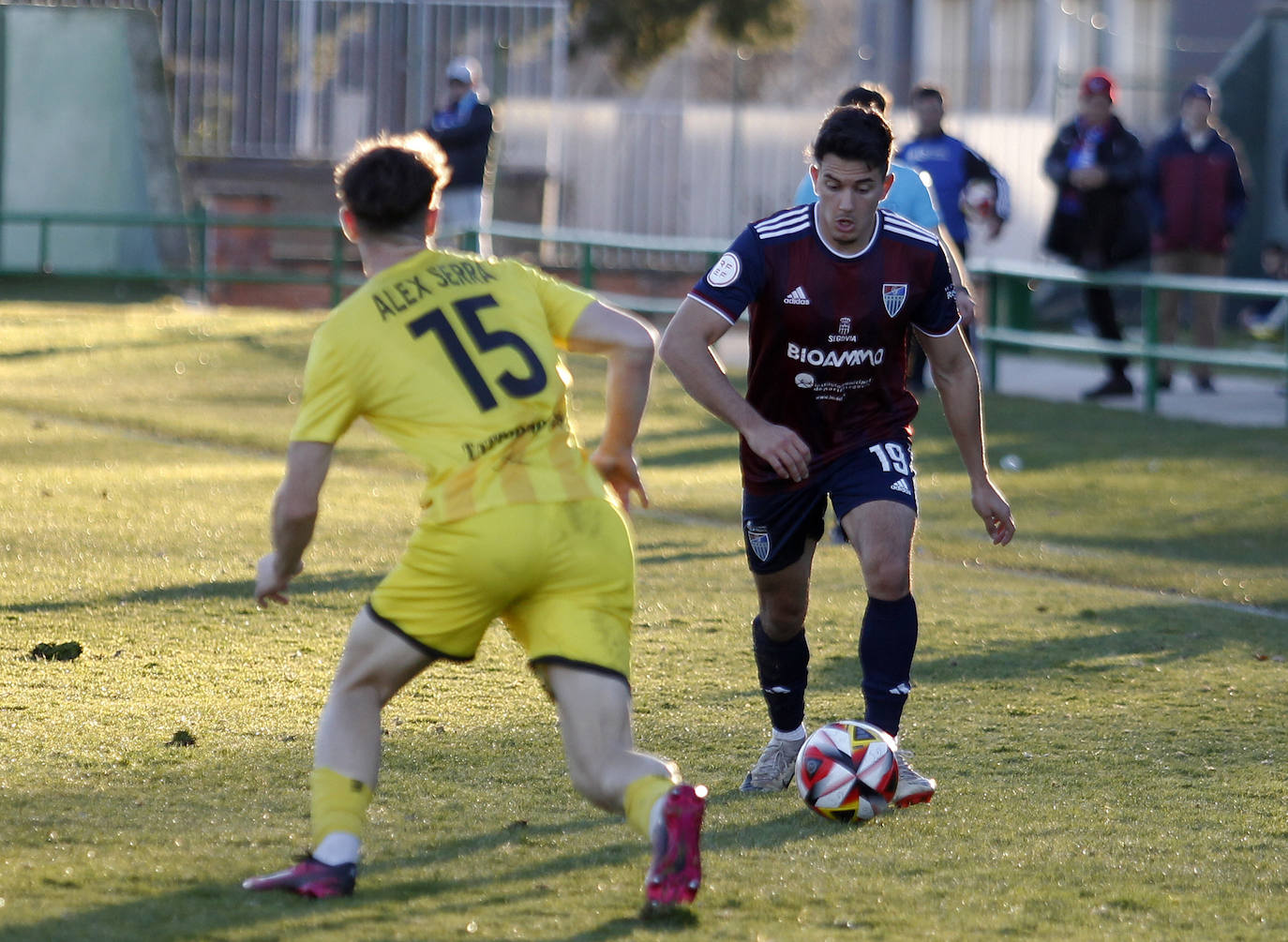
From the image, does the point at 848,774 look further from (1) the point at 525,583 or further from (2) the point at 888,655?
(1) the point at 525,583

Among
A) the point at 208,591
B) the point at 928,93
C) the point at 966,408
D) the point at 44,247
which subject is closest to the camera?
the point at 966,408

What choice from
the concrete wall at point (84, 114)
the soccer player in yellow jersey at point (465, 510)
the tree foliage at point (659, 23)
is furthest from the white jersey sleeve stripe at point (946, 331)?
Answer: the tree foliage at point (659, 23)

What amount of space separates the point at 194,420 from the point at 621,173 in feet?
40.9

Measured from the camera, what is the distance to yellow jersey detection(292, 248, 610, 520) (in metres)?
4.02

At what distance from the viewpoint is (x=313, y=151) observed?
76.8ft

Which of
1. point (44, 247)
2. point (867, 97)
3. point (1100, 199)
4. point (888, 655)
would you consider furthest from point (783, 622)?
point (44, 247)

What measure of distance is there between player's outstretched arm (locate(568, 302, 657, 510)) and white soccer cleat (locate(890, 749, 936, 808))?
134 cm

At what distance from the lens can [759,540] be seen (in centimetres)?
534

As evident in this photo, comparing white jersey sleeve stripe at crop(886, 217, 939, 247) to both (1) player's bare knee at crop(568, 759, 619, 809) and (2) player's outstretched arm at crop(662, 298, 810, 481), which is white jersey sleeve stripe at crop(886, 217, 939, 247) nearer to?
(2) player's outstretched arm at crop(662, 298, 810, 481)

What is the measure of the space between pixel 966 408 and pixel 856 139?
89cm

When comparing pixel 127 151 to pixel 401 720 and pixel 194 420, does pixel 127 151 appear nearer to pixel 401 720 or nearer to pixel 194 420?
pixel 194 420

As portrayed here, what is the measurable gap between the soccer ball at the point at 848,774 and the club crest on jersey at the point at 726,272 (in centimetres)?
123

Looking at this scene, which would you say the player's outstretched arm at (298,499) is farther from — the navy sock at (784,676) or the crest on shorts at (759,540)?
the navy sock at (784,676)

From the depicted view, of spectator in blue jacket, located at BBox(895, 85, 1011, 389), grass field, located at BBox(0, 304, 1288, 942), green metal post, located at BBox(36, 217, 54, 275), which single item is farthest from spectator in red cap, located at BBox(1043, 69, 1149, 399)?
green metal post, located at BBox(36, 217, 54, 275)
